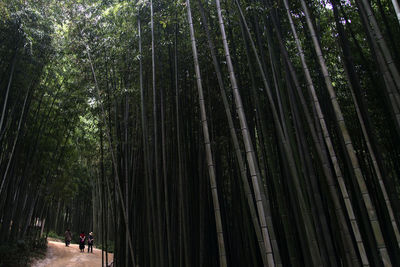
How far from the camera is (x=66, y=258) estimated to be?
852cm

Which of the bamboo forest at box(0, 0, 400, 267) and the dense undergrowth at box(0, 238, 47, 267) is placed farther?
the dense undergrowth at box(0, 238, 47, 267)

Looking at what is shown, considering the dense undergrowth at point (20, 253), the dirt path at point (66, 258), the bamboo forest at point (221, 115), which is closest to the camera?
the bamboo forest at point (221, 115)

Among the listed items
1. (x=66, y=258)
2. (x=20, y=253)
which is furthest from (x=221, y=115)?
(x=66, y=258)

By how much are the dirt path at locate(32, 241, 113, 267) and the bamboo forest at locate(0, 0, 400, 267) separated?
205 centimetres

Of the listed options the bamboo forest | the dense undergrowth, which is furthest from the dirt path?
the bamboo forest

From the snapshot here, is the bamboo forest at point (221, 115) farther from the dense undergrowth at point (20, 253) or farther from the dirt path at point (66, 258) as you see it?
the dirt path at point (66, 258)

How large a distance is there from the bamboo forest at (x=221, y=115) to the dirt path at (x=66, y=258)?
2.05 m

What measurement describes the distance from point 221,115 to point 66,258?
718cm

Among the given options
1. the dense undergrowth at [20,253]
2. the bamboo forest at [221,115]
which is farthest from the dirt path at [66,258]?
the bamboo forest at [221,115]

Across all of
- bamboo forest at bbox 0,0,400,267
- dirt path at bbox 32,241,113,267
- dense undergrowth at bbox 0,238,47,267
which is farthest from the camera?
dirt path at bbox 32,241,113,267

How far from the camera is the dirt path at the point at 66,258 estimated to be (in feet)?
25.5

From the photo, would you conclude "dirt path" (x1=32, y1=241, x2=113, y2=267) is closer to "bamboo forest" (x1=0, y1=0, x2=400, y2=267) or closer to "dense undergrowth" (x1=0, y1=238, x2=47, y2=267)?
"dense undergrowth" (x1=0, y1=238, x2=47, y2=267)

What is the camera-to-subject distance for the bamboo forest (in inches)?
87.7

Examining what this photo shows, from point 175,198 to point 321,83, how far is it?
6.44 feet
